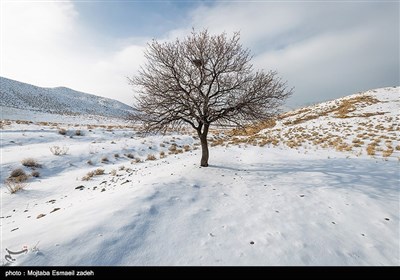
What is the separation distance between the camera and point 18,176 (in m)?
11.3

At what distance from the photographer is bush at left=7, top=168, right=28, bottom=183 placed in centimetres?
1098

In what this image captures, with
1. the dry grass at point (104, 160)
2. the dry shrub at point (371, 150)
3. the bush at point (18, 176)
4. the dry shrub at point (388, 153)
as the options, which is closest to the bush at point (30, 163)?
the bush at point (18, 176)

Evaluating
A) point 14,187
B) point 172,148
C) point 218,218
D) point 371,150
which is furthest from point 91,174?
point 371,150

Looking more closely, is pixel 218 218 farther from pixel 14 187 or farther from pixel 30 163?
pixel 30 163

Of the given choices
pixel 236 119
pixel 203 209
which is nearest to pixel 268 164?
pixel 236 119

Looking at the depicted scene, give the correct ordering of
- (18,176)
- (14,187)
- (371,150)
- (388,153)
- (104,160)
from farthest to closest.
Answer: (104,160) → (371,150) → (388,153) → (18,176) → (14,187)

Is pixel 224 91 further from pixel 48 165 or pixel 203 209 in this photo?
pixel 48 165

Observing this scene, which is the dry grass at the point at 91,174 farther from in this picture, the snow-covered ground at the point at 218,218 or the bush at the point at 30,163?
the bush at the point at 30,163

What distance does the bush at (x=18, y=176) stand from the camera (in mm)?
10984

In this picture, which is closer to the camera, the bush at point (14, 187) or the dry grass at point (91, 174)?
the bush at point (14, 187)

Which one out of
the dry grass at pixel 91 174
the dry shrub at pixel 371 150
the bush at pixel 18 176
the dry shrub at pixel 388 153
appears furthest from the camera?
the dry shrub at pixel 371 150

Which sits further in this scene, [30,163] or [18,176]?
[30,163]
